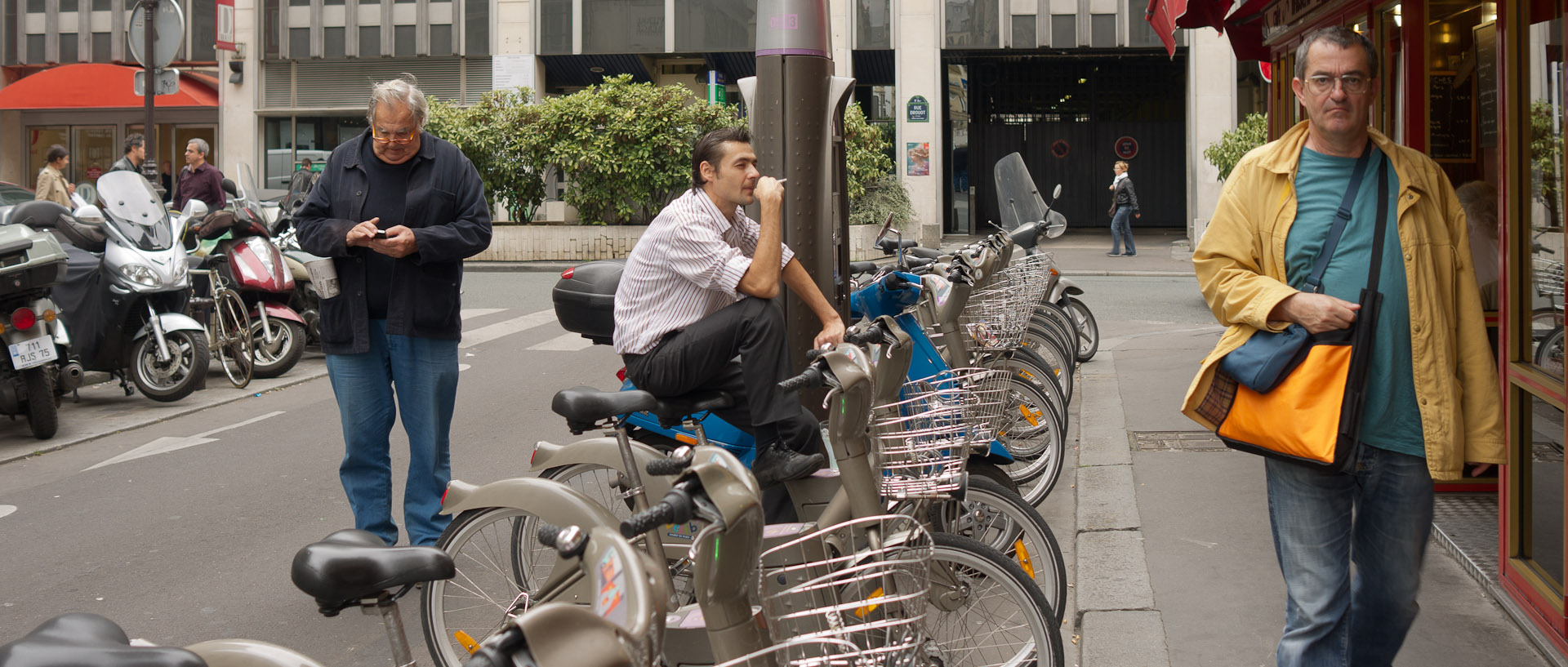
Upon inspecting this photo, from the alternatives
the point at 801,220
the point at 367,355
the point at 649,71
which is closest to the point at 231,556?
the point at 367,355

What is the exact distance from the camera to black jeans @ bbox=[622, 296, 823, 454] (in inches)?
160

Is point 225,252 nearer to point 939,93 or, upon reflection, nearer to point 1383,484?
point 1383,484

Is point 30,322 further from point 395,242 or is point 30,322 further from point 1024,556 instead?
point 1024,556

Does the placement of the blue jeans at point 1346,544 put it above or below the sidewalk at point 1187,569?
above

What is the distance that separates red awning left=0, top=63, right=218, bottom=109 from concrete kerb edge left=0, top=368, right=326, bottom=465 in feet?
70.0

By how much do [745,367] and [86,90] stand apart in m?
29.8

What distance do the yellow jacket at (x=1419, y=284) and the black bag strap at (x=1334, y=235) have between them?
6 cm

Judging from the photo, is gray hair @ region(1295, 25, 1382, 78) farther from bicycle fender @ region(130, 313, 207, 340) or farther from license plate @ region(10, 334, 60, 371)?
bicycle fender @ region(130, 313, 207, 340)

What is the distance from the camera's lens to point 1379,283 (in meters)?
2.90

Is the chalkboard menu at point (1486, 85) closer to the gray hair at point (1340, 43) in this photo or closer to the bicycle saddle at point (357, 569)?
the gray hair at point (1340, 43)

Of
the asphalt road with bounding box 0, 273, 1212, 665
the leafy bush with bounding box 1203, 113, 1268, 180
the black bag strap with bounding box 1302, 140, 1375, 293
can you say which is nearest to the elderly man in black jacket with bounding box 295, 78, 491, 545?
the asphalt road with bounding box 0, 273, 1212, 665

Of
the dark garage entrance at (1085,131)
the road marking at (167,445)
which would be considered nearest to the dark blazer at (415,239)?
the road marking at (167,445)

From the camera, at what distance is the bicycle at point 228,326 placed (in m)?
9.83

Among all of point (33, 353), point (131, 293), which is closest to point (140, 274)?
point (131, 293)
